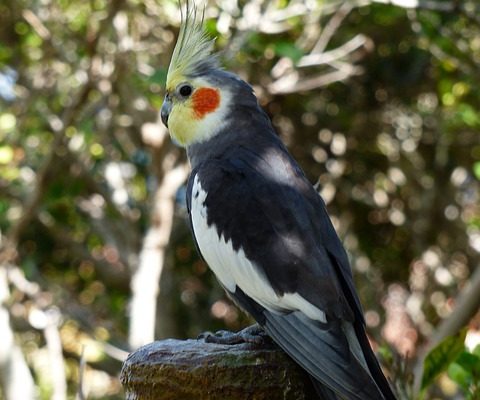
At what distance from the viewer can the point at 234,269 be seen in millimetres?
2924

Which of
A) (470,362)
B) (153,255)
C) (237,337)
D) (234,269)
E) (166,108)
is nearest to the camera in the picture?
(237,337)

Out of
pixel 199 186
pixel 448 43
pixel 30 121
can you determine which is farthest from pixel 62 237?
pixel 199 186

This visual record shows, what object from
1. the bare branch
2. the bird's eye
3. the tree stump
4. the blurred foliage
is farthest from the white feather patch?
the bare branch

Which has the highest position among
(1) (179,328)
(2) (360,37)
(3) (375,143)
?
(2) (360,37)

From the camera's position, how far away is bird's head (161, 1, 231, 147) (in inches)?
140

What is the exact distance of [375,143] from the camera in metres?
7.20

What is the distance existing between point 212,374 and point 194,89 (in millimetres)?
1498

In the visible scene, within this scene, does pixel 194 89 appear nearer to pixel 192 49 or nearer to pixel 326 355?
pixel 192 49

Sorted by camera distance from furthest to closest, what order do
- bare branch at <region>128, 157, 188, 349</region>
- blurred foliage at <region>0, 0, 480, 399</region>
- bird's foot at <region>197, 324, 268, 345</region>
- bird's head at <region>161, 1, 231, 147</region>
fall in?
blurred foliage at <region>0, 0, 480, 399</region> → bare branch at <region>128, 157, 188, 349</region> → bird's head at <region>161, 1, 231, 147</region> → bird's foot at <region>197, 324, 268, 345</region>

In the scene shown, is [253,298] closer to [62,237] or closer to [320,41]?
[320,41]

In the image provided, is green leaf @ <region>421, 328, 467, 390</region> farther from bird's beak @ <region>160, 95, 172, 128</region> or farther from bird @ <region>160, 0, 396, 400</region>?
bird's beak @ <region>160, 95, 172, 128</region>

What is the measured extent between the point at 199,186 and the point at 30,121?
3.63 meters

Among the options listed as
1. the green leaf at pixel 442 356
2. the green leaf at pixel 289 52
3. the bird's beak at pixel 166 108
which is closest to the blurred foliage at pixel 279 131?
the green leaf at pixel 289 52

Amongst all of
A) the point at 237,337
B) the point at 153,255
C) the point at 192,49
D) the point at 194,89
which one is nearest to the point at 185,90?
the point at 194,89
